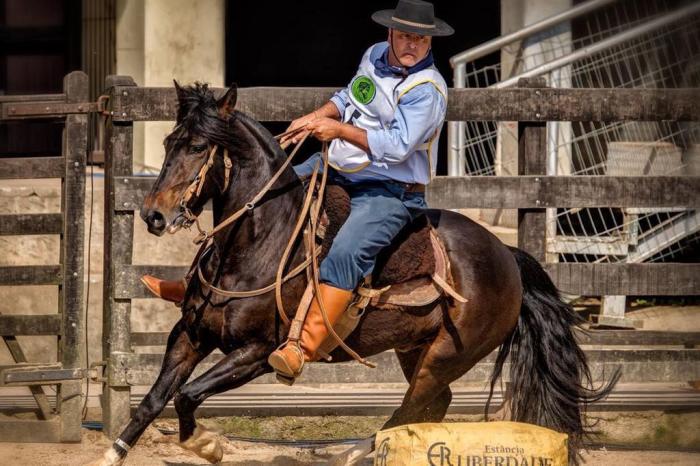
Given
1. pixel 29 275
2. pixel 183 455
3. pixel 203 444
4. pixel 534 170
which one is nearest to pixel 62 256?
pixel 29 275

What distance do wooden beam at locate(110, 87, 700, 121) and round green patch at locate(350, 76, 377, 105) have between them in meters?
1.30

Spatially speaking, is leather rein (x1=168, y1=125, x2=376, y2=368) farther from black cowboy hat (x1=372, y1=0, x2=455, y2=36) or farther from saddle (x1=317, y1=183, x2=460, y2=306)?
black cowboy hat (x1=372, y1=0, x2=455, y2=36)

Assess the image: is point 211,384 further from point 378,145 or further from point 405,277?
point 378,145

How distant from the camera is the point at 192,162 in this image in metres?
5.32

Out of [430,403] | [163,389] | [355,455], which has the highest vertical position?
[163,389]

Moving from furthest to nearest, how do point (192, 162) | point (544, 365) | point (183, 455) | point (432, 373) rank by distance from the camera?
point (183, 455), point (544, 365), point (432, 373), point (192, 162)

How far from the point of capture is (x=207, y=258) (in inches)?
223

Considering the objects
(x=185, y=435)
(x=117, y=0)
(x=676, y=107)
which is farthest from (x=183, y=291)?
(x=117, y=0)

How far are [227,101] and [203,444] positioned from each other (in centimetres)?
171

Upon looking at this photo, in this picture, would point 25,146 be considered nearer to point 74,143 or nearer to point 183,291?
point 74,143

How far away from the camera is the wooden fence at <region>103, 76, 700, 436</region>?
697 centimetres

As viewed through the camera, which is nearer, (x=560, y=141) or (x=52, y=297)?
(x=52, y=297)

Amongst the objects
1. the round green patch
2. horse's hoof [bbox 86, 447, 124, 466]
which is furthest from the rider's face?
horse's hoof [bbox 86, 447, 124, 466]

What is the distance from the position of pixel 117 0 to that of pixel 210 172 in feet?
22.3
